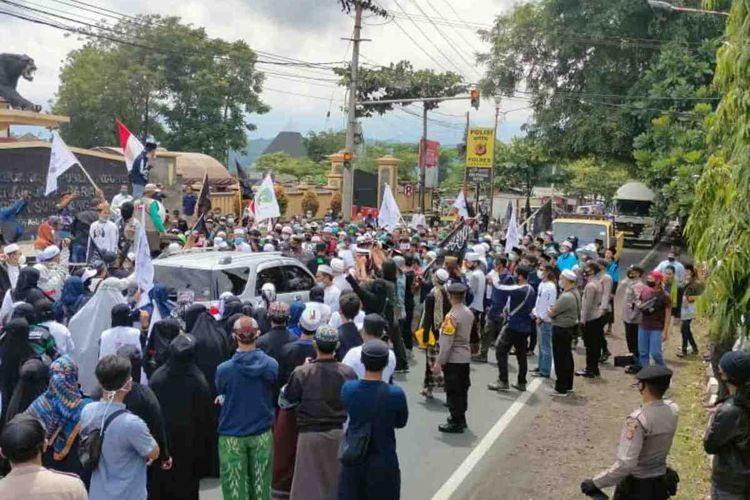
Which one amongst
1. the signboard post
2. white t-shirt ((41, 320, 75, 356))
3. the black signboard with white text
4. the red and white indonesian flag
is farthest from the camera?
the signboard post

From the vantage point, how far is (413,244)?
51.1 ft

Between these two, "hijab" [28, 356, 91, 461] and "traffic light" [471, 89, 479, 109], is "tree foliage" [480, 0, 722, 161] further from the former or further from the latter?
"hijab" [28, 356, 91, 461]

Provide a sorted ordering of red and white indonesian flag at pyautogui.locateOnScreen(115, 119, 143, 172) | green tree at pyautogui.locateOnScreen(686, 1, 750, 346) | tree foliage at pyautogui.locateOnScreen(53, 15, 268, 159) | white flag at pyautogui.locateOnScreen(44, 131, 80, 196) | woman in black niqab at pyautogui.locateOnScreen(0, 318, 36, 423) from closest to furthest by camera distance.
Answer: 1. green tree at pyautogui.locateOnScreen(686, 1, 750, 346)
2. woman in black niqab at pyautogui.locateOnScreen(0, 318, 36, 423)
3. red and white indonesian flag at pyautogui.locateOnScreen(115, 119, 143, 172)
4. white flag at pyautogui.locateOnScreen(44, 131, 80, 196)
5. tree foliage at pyautogui.locateOnScreen(53, 15, 268, 159)

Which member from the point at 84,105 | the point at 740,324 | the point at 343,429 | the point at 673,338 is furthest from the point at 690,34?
the point at 84,105

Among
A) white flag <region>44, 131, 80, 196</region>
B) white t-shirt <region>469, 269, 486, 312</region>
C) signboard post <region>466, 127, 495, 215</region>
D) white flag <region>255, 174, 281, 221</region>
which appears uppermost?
signboard post <region>466, 127, 495, 215</region>

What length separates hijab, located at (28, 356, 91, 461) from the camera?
16.3ft

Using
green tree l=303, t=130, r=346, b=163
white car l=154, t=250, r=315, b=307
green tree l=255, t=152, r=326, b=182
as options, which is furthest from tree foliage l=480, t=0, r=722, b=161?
green tree l=303, t=130, r=346, b=163

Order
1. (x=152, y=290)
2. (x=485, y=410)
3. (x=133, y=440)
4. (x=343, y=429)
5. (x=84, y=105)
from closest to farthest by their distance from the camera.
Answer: (x=133, y=440)
(x=343, y=429)
(x=152, y=290)
(x=485, y=410)
(x=84, y=105)

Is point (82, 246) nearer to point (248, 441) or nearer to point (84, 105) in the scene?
point (248, 441)

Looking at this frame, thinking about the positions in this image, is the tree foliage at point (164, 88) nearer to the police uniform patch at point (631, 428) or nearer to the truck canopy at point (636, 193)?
the truck canopy at point (636, 193)

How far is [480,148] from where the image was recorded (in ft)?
114

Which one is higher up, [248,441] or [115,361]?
[115,361]

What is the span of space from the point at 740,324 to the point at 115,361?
4710 mm

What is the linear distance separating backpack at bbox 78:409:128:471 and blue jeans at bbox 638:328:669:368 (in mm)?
9115
